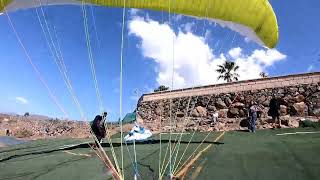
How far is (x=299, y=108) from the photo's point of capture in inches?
947

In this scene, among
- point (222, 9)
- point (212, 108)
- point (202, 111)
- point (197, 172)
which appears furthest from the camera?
point (202, 111)

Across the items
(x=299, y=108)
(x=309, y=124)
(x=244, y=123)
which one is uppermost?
(x=299, y=108)

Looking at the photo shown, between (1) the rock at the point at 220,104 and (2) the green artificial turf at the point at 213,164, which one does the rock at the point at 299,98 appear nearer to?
(1) the rock at the point at 220,104

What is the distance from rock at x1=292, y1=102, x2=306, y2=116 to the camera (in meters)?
23.8

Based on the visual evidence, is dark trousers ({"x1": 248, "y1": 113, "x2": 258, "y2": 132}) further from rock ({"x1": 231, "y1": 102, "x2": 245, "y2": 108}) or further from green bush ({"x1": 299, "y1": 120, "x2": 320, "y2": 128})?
rock ({"x1": 231, "y1": 102, "x2": 245, "y2": 108})

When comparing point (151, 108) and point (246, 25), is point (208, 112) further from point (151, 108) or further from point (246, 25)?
point (246, 25)

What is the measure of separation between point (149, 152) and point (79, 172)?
8.76 feet

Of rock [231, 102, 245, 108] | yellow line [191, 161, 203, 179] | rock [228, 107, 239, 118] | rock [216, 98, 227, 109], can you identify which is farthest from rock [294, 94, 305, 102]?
yellow line [191, 161, 203, 179]

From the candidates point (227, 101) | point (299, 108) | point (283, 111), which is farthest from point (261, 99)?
point (299, 108)

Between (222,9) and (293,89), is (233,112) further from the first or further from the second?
(222,9)

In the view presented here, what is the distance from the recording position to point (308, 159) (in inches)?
332

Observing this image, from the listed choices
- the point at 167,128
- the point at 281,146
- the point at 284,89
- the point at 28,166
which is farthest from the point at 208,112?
the point at 28,166

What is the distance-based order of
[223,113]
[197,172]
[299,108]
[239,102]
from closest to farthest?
[197,172] → [299,108] → [239,102] → [223,113]

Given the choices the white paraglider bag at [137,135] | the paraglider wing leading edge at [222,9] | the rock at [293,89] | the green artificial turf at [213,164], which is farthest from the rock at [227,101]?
the paraglider wing leading edge at [222,9]
